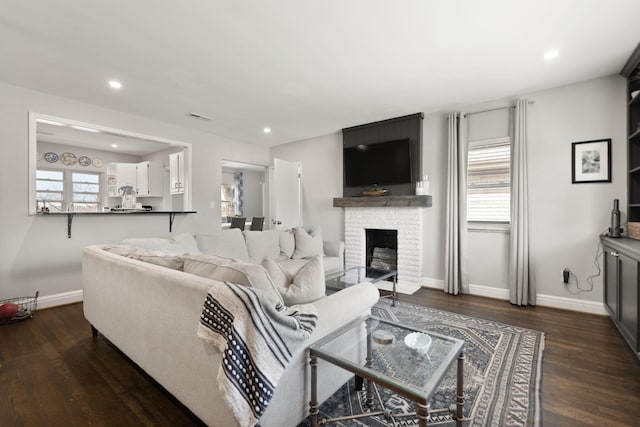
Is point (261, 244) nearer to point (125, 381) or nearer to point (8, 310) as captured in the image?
point (125, 381)

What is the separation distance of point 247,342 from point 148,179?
5.65 metres

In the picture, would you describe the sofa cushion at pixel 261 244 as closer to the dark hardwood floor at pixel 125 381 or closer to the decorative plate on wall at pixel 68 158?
the dark hardwood floor at pixel 125 381

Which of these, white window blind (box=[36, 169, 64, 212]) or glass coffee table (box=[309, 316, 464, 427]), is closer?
glass coffee table (box=[309, 316, 464, 427])

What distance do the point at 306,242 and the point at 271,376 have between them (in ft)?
9.94

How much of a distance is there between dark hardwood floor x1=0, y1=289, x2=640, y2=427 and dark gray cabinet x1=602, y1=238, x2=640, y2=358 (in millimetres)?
184

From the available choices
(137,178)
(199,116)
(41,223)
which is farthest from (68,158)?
(199,116)

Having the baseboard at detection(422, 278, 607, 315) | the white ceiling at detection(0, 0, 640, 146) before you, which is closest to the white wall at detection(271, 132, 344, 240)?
the white ceiling at detection(0, 0, 640, 146)

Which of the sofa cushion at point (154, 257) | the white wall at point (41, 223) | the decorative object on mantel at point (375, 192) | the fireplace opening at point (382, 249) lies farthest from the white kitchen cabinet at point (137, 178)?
the fireplace opening at point (382, 249)

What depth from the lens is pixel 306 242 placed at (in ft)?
13.6

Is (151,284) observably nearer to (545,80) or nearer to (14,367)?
(14,367)

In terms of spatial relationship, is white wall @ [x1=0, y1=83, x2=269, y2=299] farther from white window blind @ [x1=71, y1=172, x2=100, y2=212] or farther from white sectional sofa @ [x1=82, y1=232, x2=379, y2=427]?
white sectional sofa @ [x1=82, y1=232, x2=379, y2=427]

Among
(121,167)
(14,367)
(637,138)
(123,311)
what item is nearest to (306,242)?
(123,311)

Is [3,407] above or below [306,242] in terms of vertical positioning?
below

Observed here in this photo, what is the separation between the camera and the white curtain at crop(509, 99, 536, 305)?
344cm
